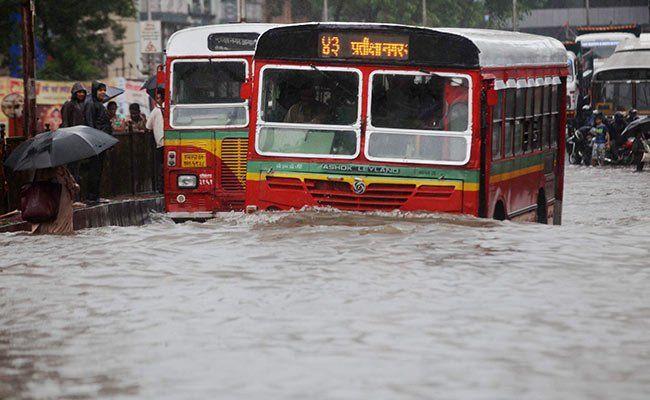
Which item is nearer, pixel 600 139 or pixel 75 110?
pixel 75 110

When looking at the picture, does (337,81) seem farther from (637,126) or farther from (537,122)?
(637,126)

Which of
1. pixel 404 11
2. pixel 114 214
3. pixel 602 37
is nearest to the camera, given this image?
pixel 114 214

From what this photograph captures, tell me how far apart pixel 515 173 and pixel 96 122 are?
7.73 m

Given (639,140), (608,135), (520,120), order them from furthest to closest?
(608,135) → (639,140) → (520,120)

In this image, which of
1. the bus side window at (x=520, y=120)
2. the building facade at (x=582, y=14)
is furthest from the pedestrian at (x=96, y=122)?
the building facade at (x=582, y=14)

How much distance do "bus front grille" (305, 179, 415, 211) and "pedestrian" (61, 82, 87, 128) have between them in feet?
24.7

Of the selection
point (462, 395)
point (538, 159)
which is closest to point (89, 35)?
point (538, 159)

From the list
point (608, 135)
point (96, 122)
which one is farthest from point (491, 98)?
point (608, 135)

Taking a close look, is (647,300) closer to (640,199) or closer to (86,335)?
(86,335)

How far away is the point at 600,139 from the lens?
41.8 m

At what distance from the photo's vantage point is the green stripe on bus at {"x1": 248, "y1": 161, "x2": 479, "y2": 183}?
50.5 ft

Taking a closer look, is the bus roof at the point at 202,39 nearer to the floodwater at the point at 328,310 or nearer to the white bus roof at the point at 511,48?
the white bus roof at the point at 511,48

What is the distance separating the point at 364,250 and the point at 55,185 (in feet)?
11.4

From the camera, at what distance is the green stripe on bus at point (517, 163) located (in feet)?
53.1
